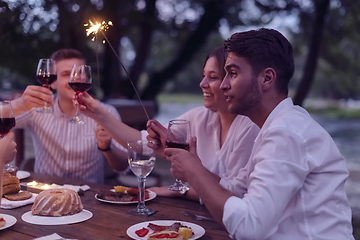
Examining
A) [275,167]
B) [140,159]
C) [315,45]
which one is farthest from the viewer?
[315,45]

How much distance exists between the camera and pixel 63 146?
284 cm

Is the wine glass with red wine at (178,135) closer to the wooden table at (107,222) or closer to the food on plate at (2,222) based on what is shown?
the wooden table at (107,222)

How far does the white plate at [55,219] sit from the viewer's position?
1.51 meters

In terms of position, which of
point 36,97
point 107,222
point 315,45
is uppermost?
point 315,45

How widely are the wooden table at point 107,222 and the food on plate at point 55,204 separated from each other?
84mm

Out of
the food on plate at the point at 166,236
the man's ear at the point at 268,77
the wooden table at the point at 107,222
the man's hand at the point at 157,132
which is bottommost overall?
the wooden table at the point at 107,222

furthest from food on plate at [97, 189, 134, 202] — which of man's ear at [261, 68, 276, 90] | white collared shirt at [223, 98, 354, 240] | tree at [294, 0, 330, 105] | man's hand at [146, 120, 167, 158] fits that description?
tree at [294, 0, 330, 105]

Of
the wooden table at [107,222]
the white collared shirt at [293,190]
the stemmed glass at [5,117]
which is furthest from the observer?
the stemmed glass at [5,117]

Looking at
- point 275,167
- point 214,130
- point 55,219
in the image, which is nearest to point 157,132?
point 214,130

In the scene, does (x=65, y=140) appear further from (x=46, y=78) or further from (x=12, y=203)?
(x=12, y=203)

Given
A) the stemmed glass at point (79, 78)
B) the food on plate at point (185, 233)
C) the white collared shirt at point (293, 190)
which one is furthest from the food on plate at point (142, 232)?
the stemmed glass at point (79, 78)

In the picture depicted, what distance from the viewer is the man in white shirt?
1.17 m

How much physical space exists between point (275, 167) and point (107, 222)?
2.49ft

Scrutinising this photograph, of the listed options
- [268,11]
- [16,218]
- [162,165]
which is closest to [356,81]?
[268,11]
